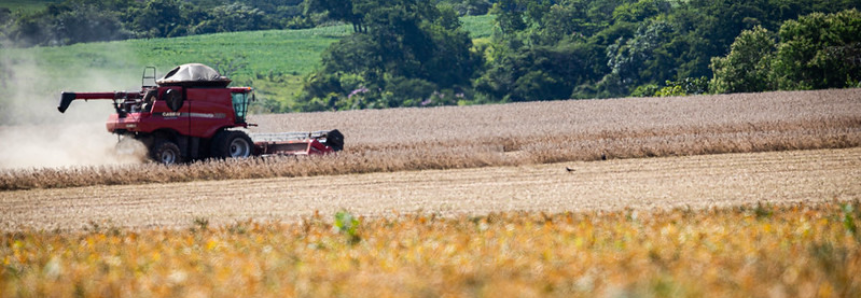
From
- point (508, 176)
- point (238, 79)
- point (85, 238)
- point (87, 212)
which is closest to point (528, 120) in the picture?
point (508, 176)

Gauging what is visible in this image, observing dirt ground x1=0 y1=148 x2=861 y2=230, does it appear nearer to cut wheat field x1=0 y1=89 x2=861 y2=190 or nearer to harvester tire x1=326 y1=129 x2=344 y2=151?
cut wheat field x1=0 y1=89 x2=861 y2=190

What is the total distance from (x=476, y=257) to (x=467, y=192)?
8.04 meters

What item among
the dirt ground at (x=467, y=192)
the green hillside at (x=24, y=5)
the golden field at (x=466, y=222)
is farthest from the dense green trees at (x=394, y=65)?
the dirt ground at (x=467, y=192)

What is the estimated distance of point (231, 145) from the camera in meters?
22.5

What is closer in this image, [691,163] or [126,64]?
[691,163]

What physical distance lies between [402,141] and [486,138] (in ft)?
10.0

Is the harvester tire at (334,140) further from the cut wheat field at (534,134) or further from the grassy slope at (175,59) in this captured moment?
the grassy slope at (175,59)

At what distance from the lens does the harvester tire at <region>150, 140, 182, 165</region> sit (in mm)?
21656

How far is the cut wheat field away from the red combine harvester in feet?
4.16

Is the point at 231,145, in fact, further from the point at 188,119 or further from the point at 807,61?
the point at 807,61

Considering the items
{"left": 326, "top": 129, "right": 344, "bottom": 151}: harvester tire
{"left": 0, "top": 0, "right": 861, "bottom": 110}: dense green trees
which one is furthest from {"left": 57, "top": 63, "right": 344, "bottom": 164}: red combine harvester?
{"left": 0, "top": 0, "right": 861, "bottom": 110}: dense green trees

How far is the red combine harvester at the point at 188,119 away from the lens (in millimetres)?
21719

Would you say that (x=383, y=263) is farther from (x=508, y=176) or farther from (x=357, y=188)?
(x=508, y=176)

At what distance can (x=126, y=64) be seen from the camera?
232 ft
